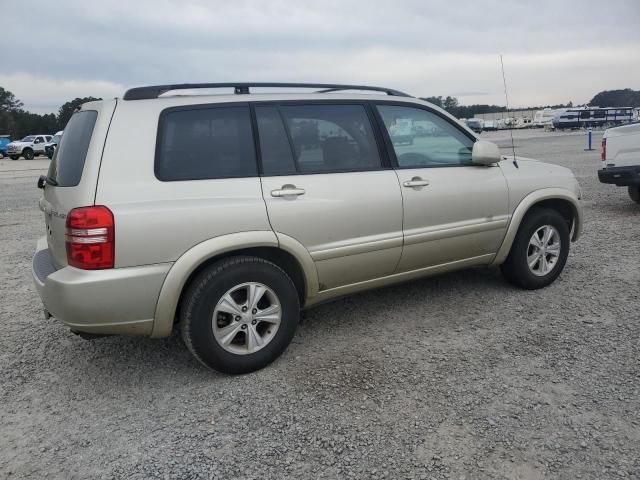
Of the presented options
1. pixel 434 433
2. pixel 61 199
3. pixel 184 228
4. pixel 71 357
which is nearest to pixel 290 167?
pixel 184 228

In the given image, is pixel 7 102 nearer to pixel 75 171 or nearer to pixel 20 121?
pixel 20 121

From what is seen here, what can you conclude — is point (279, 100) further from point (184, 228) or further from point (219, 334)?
point (219, 334)

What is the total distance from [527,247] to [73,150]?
3.61m

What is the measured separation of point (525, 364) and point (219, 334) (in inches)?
76.0

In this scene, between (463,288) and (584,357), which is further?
(463,288)

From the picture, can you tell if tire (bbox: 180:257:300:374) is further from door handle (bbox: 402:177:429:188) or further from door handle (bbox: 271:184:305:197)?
door handle (bbox: 402:177:429:188)

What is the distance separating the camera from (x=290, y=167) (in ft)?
11.2

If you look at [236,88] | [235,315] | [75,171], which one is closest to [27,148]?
[236,88]

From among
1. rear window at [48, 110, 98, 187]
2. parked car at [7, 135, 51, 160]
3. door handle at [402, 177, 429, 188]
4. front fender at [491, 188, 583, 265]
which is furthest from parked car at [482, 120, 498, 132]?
rear window at [48, 110, 98, 187]

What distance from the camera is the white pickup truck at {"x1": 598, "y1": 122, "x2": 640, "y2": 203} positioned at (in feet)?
25.5

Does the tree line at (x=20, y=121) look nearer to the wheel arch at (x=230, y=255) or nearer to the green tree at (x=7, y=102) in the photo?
the green tree at (x=7, y=102)

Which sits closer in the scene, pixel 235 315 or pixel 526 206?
pixel 235 315

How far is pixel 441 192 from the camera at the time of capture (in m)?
3.95

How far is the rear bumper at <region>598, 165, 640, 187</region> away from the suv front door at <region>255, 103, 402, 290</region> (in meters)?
5.75
